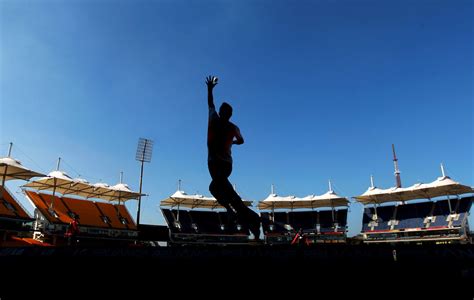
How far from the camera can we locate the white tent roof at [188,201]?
46969 mm

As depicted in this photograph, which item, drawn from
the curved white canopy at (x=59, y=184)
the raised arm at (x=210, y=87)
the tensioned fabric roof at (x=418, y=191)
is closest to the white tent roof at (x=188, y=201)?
the curved white canopy at (x=59, y=184)

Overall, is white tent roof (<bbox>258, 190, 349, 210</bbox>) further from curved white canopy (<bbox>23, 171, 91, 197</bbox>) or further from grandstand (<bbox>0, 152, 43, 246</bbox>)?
grandstand (<bbox>0, 152, 43, 246</bbox>)

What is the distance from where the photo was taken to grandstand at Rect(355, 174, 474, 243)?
39022mm

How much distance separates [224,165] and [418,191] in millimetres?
46964

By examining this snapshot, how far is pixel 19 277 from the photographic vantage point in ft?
13.6

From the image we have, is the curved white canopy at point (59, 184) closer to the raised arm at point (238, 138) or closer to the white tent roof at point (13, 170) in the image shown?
the white tent roof at point (13, 170)

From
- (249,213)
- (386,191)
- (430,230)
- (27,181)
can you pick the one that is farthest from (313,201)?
(249,213)

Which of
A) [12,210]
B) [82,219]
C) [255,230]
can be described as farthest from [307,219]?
[255,230]

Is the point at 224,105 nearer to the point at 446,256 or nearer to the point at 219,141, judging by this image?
the point at 219,141

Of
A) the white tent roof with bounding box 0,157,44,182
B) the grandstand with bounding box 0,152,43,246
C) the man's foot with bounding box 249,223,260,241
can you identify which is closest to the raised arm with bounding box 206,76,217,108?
the man's foot with bounding box 249,223,260,241

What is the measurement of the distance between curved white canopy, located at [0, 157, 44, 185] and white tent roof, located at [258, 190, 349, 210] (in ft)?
109

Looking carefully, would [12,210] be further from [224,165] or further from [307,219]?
[307,219]

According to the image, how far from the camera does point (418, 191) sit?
43906mm

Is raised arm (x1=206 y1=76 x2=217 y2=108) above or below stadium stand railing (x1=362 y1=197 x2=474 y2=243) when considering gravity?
above
